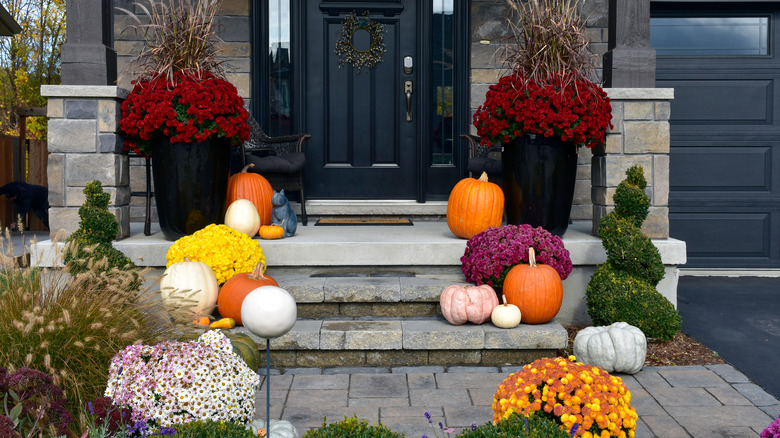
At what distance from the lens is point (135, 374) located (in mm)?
2436

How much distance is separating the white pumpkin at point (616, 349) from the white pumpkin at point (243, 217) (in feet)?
7.42

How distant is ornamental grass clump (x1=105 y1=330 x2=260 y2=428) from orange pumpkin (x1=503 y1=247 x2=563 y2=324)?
1.76 metres

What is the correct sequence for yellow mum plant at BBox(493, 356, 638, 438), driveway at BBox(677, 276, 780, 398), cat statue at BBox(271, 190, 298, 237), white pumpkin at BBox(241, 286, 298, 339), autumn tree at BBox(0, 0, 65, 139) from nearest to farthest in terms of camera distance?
1. white pumpkin at BBox(241, 286, 298, 339)
2. yellow mum plant at BBox(493, 356, 638, 438)
3. driveway at BBox(677, 276, 780, 398)
4. cat statue at BBox(271, 190, 298, 237)
5. autumn tree at BBox(0, 0, 65, 139)

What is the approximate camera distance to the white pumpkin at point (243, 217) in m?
4.72

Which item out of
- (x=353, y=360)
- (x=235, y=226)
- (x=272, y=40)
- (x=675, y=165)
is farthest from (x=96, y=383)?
(x=675, y=165)

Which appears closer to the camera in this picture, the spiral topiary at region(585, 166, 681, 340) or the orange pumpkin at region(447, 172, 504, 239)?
the spiral topiary at region(585, 166, 681, 340)

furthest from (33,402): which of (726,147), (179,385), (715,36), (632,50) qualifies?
(715,36)

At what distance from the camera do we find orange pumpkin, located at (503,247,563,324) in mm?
3830

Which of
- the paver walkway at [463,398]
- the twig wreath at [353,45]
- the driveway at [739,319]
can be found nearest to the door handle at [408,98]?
the twig wreath at [353,45]

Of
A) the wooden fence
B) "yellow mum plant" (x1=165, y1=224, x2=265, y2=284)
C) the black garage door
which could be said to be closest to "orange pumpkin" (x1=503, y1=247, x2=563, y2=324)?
"yellow mum plant" (x1=165, y1=224, x2=265, y2=284)

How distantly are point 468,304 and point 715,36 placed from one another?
4058 mm

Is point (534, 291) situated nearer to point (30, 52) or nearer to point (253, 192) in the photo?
point (253, 192)

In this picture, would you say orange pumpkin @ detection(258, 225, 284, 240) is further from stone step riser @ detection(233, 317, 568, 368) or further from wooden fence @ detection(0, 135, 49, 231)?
wooden fence @ detection(0, 135, 49, 231)

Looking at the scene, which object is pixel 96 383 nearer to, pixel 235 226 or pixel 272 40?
pixel 235 226
